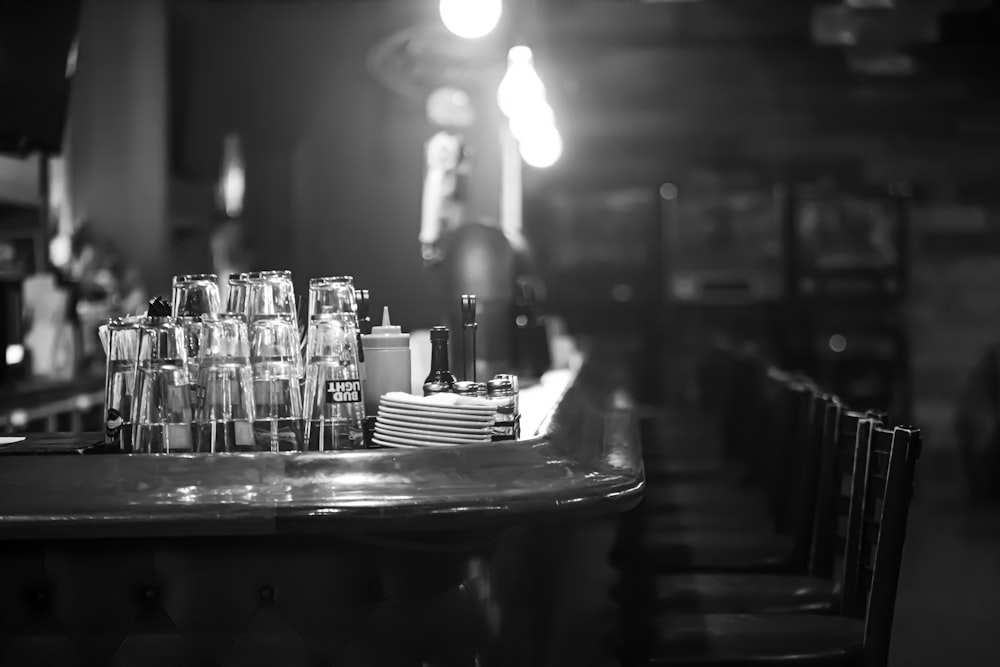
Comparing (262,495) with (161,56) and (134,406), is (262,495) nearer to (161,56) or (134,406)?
(134,406)

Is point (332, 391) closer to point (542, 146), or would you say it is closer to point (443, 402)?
point (443, 402)

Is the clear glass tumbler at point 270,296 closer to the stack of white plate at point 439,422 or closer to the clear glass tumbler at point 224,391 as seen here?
the clear glass tumbler at point 224,391

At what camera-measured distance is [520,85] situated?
438cm

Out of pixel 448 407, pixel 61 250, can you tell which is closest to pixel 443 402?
pixel 448 407

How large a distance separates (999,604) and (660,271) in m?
3.05

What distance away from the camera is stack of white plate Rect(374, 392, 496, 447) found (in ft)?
5.95

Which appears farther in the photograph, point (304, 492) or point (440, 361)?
point (440, 361)

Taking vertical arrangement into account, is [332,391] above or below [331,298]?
below

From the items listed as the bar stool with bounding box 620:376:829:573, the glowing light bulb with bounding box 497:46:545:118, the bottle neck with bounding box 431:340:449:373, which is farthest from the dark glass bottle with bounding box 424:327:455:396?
the glowing light bulb with bounding box 497:46:545:118

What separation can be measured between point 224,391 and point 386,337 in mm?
352

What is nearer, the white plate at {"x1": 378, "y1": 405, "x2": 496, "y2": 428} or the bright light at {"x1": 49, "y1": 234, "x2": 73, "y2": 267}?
the white plate at {"x1": 378, "y1": 405, "x2": 496, "y2": 428}

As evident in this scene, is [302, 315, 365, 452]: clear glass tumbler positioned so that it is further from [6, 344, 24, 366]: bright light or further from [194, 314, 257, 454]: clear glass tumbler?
[6, 344, 24, 366]: bright light

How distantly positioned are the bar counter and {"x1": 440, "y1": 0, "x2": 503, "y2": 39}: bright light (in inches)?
80.0

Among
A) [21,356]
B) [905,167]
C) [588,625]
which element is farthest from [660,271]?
[588,625]
